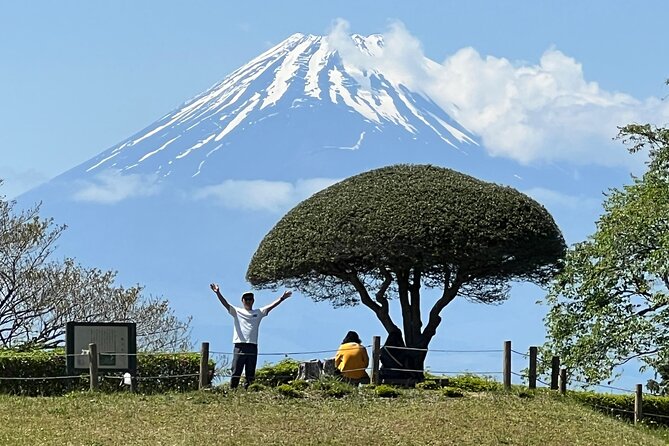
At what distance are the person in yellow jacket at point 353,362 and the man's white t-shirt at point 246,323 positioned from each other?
2193 millimetres

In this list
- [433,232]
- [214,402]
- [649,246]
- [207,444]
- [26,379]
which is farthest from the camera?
[649,246]

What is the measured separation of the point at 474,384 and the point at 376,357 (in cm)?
225

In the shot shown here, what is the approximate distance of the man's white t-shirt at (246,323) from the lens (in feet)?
69.1

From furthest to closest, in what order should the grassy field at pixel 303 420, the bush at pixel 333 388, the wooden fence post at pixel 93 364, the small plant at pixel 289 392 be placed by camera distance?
1. the wooden fence post at pixel 93 364
2. the bush at pixel 333 388
3. the small plant at pixel 289 392
4. the grassy field at pixel 303 420

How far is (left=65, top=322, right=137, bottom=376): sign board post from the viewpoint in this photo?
2252 centimetres

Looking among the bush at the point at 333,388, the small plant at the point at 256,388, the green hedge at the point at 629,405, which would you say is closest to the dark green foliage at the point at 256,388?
the small plant at the point at 256,388

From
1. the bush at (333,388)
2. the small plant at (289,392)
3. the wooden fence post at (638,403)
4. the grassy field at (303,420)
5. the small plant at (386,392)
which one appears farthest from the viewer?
the wooden fence post at (638,403)

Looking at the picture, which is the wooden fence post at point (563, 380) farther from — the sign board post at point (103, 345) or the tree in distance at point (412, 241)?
the sign board post at point (103, 345)

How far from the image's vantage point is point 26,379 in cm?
2269

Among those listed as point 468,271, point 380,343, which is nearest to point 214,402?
point 380,343

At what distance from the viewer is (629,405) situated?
2561cm

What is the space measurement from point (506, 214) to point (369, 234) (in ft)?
10.3

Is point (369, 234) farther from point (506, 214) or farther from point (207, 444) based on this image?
point (207, 444)

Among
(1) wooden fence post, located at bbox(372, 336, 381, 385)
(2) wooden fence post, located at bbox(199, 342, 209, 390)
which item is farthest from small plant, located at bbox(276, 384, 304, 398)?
(1) wooden fence post, located at bbox(372, 336, 381, 385)
